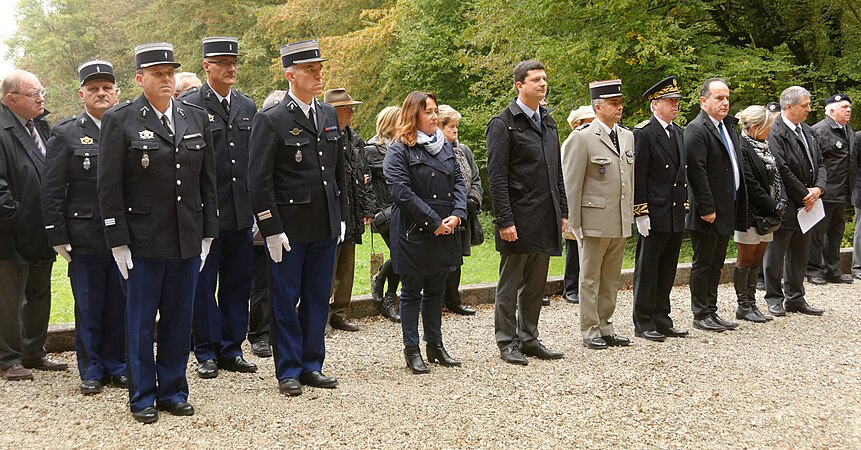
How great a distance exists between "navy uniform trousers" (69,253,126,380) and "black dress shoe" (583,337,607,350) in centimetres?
363

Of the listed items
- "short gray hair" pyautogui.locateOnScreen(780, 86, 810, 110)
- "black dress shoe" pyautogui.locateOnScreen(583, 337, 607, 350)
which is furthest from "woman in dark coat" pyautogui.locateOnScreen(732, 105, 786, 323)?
"black dress shoe" pyautogui.locateOnScreen(583, 337, 607, 350)

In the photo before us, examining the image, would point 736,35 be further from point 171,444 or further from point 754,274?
point 171,444

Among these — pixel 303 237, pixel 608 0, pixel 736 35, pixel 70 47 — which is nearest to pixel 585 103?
pixel 608 0

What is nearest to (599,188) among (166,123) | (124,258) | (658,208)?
(658,208)

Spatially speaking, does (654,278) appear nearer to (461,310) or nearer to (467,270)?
(461,310)

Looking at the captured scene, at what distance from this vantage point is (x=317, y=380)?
239 inches

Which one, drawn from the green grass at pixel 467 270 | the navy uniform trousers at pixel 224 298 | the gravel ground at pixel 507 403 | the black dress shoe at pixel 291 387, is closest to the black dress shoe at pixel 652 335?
the gravel ground at pixel 507 403

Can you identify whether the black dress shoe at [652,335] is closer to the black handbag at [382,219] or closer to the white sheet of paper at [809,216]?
the white sheet of paper at [809,216]

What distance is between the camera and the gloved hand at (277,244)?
5.79m

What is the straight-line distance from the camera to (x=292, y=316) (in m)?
6.01

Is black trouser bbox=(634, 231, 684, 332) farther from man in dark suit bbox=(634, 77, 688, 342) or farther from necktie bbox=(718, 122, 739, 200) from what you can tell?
necktie bbox=(718, 122, 739, 200)

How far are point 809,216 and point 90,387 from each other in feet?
22.7

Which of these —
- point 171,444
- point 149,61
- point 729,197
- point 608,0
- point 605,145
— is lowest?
point 171,444

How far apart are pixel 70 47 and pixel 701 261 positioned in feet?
106
